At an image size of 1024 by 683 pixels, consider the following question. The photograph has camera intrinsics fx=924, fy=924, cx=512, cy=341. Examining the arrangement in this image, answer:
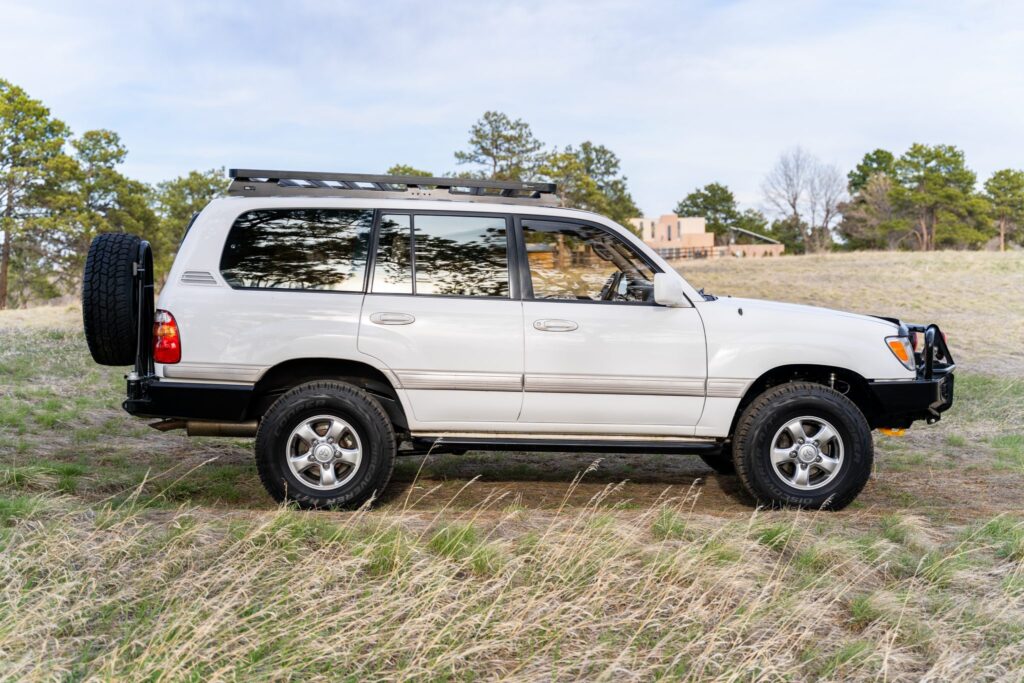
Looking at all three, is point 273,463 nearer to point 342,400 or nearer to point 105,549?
point 342,400

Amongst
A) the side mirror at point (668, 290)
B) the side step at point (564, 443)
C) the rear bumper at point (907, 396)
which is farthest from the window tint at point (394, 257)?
the rear bumper at point (907, 396)

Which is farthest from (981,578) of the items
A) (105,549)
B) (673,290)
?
(105,549)

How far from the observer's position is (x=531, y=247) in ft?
19.2

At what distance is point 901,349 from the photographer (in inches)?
234

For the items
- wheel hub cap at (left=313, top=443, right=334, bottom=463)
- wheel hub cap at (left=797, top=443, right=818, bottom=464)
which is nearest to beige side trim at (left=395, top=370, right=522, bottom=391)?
wheel hub cap at (left=313, top=443, right=334, bottom=463)

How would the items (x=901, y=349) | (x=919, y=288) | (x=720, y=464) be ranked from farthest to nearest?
(x=919, y=288) < (x=720, y=464) < (x=901, y=349)

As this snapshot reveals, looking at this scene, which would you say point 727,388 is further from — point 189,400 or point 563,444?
point 189,400

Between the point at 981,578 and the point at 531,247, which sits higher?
the point at 531,247

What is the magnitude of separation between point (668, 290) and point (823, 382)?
4.59 feet

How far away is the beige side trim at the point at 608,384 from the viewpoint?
223 inches

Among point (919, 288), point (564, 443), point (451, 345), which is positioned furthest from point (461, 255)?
point (919, 288)

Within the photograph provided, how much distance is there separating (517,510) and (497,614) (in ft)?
5.12

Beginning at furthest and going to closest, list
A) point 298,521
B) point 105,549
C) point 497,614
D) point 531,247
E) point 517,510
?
point 531,247 → point 517,510 → point 298,521 → point 105,549 → point 497,614

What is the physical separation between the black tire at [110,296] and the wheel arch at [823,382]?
3.84 m
